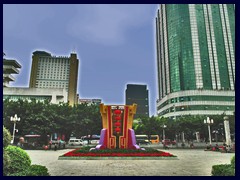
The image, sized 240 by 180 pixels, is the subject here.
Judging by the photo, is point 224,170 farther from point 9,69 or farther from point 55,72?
point 55,72

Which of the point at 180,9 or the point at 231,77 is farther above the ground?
the point at 180,9

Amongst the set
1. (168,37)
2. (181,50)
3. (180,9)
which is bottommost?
(181,50)

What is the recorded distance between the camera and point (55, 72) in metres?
107

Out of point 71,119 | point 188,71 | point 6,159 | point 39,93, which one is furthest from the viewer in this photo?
point 188,71

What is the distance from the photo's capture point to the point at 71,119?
31609 mm

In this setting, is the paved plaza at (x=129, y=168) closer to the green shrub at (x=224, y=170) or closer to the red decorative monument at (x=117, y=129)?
the green shrub at (x=224, y=170)

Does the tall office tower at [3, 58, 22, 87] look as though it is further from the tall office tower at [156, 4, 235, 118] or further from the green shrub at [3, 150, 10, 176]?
the green shrub at [3, 150, 10, 176]

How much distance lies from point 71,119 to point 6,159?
1010 inches

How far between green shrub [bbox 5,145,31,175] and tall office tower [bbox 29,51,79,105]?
8193 cm

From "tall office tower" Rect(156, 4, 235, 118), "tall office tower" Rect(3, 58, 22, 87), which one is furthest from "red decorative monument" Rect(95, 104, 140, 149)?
"tall office tower" Rect(156, 4, 235, 118)

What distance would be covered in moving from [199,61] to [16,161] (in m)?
65.8

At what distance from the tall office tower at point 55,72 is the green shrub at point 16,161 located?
81928mm

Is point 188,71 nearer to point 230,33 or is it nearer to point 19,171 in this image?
point 230,33
